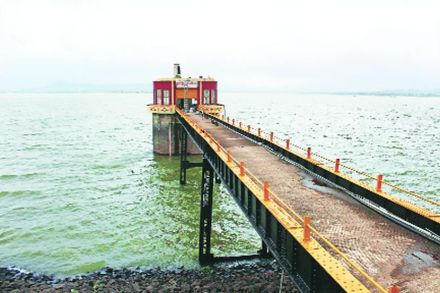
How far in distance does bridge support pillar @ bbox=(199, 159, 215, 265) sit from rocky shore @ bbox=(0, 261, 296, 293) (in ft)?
2.47

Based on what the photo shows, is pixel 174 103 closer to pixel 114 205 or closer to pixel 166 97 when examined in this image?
pixel 166 97

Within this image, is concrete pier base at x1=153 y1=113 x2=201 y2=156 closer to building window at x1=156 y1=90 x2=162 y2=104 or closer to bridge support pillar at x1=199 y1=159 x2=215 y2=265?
building window at x1=156 y1=90 x2=162 y2=104

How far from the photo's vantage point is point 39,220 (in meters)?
27.1

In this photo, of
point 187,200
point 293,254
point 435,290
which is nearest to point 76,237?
point 187,200

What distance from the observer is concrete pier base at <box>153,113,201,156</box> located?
152ft

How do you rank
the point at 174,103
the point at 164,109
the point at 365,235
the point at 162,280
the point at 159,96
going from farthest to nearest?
the point at 174,103
the point at 159,96
the point at 164,109
the point at 162,280
the point at 365,235

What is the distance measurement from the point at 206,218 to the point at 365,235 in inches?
448

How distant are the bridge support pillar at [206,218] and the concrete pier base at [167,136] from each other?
24.4 m

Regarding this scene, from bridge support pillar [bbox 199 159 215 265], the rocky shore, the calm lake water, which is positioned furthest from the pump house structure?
the rocky shore

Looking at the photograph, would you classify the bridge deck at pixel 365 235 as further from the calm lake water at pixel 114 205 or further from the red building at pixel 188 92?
the red building at pixel 188 92

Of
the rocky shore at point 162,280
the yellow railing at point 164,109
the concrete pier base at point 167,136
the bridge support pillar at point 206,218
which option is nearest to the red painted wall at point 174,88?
the yellow railing at point 164,109

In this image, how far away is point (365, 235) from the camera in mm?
11234

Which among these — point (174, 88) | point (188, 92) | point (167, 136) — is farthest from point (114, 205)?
point (188, 92)

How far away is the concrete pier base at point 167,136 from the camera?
152ft
